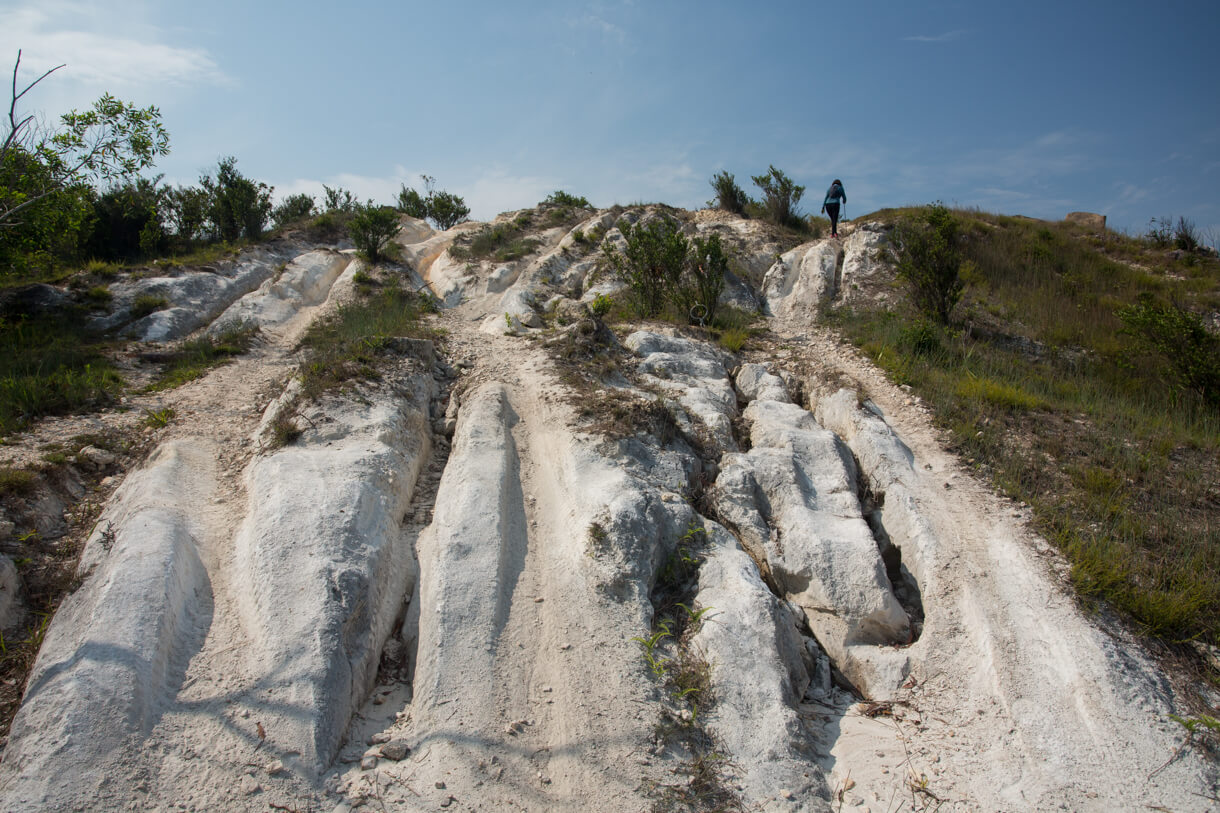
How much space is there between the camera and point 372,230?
17.1 meters

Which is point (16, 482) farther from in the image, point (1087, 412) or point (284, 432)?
point (1087, 412)

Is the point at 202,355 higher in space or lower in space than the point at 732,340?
lower

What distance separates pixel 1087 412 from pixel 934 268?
453cm

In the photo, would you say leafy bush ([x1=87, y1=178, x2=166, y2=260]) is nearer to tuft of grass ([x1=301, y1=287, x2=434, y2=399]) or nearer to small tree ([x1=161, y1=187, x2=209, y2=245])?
small tree ([x1=161, y1=187, x2=209, y2=245])

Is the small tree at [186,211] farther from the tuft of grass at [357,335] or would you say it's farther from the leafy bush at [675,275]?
the leafy bush at [675,275]

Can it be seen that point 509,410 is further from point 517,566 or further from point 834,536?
point 834,536

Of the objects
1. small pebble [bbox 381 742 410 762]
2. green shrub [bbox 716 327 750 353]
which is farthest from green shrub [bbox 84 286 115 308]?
small pebble [bbox 381 742 410 762]

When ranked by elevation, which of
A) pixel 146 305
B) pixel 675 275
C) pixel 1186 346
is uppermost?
pixel 675 275

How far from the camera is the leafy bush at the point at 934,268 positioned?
1100 cm

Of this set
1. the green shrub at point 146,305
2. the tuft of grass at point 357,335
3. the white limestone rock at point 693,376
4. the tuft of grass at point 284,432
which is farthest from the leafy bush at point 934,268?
the green shrub at point 146,305

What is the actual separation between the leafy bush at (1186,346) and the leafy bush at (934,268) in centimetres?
301

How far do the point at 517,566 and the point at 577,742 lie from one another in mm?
1603

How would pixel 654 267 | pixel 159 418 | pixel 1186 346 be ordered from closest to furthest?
pixel 159 418
pixel 1186 346
pixel 654 267

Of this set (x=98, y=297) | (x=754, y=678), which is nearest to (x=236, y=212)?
(x=98, y=297)
